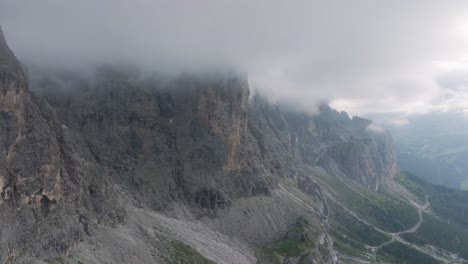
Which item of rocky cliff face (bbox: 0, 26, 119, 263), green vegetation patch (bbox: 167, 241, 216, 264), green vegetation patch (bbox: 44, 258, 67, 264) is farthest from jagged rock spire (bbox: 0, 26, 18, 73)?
green vegetation patch (bbox: 167, 241, 216, 264)

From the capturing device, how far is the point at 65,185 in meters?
146

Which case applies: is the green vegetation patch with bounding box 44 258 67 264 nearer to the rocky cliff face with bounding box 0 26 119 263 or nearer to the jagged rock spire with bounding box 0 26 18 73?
the rocky cliff face with bounding box 0 26 119 263

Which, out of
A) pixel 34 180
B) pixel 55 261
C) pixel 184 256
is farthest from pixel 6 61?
pixel 184 256

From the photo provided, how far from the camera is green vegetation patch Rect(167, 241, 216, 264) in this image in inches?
6201

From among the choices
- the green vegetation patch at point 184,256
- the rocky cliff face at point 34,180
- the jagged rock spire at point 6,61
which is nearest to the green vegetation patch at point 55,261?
the rocky cliff face at point 34,180

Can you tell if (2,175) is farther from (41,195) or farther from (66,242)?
(66,242)

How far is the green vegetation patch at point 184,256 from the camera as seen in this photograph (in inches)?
6201

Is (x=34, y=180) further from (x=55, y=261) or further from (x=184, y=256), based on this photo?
(x=184, y=256)

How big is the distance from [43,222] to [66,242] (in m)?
9.10

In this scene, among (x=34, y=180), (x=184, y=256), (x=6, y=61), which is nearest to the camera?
(x=34, y=180)

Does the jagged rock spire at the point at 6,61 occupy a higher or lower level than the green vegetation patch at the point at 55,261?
higher

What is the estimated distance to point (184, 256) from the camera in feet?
529

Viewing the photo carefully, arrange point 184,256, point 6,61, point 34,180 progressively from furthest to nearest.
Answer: point 184,256
point 6,61
point 34,180

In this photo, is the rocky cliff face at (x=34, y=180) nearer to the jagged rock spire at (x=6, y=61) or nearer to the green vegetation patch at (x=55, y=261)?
the jagged rock spire at (x=6, y=61)
